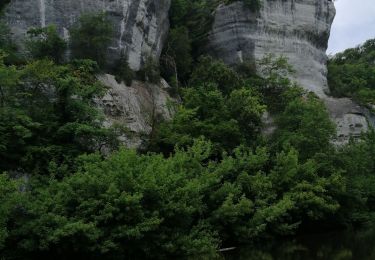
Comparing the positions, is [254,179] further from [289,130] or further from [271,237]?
[289,130]

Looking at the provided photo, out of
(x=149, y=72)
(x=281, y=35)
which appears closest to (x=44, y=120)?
(x=149, y=72)

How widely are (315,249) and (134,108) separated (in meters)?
14.8

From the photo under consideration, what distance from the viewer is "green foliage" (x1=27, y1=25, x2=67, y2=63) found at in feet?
91.1

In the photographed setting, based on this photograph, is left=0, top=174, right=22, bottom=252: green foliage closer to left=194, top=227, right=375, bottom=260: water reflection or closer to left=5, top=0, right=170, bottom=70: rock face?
left=194, top=227, right=375, bottom=260: water reflection

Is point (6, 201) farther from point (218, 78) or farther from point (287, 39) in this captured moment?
point (287, 39)

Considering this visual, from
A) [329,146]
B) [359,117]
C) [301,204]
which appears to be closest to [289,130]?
[329,146]

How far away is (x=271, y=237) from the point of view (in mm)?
22531

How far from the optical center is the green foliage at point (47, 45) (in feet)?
91.1

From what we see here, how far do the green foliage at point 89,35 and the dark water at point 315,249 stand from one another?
15429 millimetres

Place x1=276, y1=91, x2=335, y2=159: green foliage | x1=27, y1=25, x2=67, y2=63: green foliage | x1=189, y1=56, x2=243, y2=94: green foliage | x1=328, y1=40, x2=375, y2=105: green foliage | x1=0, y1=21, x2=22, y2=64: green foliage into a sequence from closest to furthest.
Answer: x1=276, y1=91, x2=335, y2=159: green foliage → x1=0, y1=21, x2=22, y2=64: green foliage → x1=27, y1=25, x2=67, y2=63: green foliage → x1=189, y1=56, x2=243, y2=94: green foliage → x1=328, y1=40, x2=375, y2=105: green foliage

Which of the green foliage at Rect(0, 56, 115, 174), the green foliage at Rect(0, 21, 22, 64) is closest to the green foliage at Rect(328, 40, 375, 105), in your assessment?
the green foliage at Rect(0, 56, 115, 174)

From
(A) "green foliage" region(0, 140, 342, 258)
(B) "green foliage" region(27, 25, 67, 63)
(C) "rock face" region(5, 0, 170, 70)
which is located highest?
(C) "rock face" region(5, 0, 170, 70)

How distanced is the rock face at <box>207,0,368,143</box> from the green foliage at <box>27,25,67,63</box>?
16.7 metres

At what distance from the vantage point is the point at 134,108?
30.8 meters
